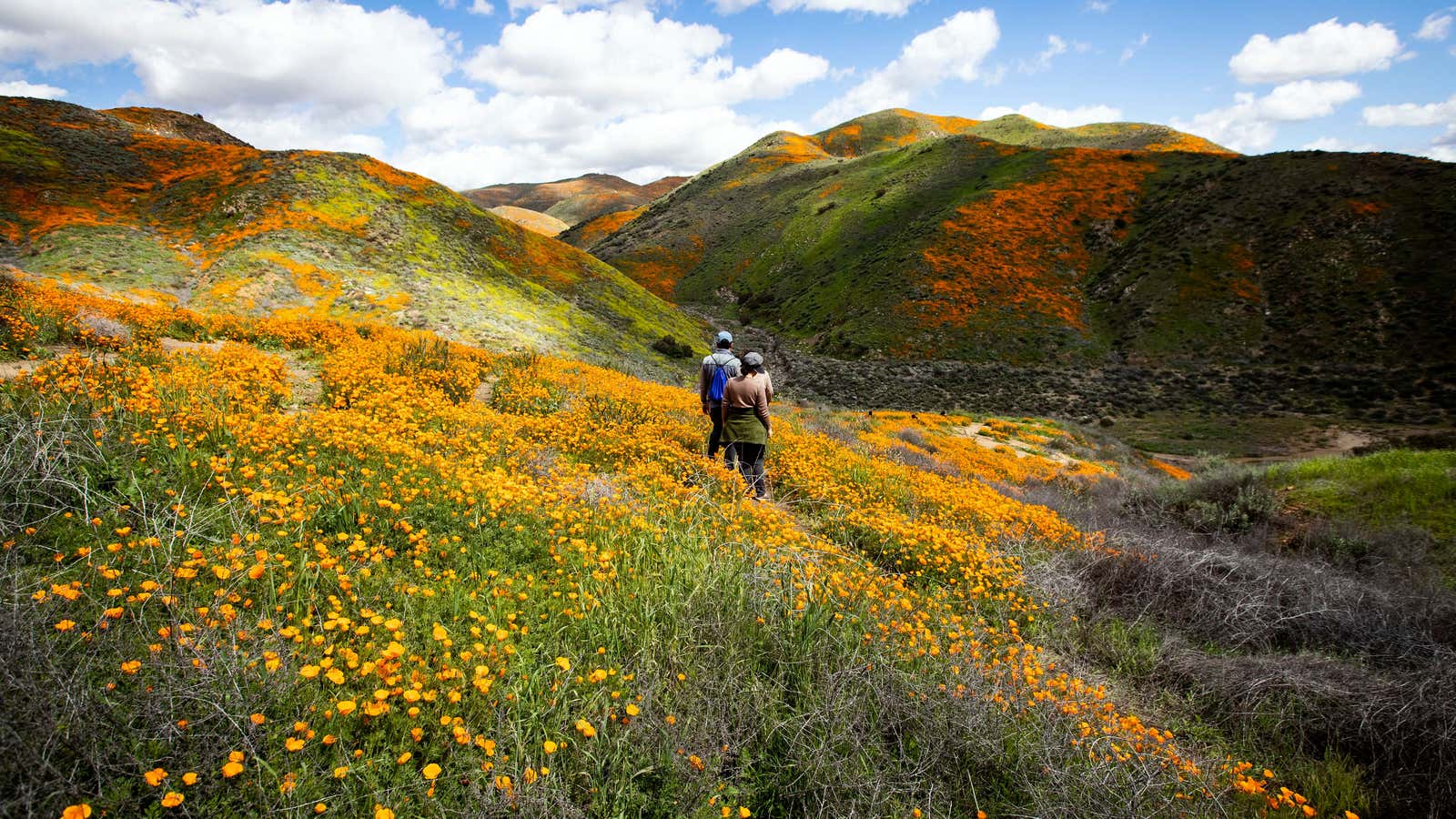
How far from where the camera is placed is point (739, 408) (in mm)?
7980

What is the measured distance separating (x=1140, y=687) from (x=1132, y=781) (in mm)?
2319

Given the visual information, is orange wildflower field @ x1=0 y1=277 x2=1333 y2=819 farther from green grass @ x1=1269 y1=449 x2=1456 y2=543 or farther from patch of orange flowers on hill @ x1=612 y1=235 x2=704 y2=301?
patch of orange flowers on hill @ x1=612 y1=235 x2=704 y2=301

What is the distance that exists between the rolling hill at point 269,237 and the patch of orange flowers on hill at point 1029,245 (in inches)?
912

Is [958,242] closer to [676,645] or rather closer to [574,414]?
[574,414]

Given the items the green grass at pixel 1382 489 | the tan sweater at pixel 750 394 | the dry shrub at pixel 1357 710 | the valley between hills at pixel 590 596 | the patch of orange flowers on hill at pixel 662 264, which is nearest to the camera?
the valley between hills at pixel 590 596

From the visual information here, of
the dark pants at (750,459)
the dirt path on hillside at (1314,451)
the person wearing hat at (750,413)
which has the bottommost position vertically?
the dirt path on hillside at (1314,451)

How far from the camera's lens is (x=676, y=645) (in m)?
3.41

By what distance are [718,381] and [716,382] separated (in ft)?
0.11

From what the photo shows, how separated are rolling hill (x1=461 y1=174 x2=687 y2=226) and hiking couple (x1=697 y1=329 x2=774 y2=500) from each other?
439 feet

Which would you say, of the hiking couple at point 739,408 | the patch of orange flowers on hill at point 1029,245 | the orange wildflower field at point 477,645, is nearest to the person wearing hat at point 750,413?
the hiking couple at point 739,408

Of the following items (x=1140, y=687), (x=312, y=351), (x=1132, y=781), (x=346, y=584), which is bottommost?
(x=1140, y=687)

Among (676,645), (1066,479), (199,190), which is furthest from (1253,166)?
(199,190)

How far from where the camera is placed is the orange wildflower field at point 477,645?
230cm

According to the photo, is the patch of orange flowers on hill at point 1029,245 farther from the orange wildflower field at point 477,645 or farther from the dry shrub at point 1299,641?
the orange wildflower field at point 477,645
